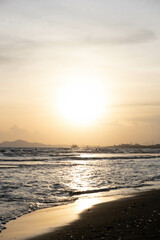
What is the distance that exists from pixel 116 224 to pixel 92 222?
1.09 meters

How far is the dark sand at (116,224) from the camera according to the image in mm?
7863

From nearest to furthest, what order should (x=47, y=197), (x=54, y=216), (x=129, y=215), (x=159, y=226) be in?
(x=159, y=226) → (x=129, y=215) → (x=54, y=216) → (x=47, y=197)

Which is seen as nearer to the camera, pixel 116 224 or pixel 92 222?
pixel 116 224

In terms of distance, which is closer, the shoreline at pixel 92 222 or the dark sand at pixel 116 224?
the dark sand at pixel 116 224

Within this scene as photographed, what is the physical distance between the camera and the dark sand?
310 inches

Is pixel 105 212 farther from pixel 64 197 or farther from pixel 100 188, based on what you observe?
pixel 100 188

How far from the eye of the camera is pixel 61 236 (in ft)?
27.0

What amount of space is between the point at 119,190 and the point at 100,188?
4.40 ft

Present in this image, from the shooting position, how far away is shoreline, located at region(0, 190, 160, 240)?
26.5 ft

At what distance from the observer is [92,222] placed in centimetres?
987

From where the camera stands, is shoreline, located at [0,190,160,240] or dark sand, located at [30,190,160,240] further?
shoreline, located at [0,190,160,240]

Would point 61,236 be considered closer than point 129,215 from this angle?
Yes

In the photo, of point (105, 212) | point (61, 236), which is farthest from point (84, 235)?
point (105, 212)

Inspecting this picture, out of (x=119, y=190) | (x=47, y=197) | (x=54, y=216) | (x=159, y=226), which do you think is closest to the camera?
(x=159, y=226)
